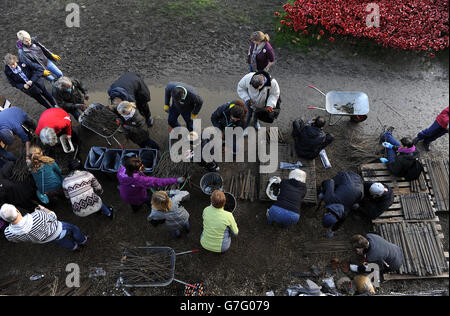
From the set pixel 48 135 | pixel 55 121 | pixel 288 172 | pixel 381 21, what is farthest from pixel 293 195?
pixel 381 21

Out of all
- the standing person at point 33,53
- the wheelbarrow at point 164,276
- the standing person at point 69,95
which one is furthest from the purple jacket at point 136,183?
the standing person at point 33,53

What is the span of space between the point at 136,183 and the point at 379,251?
15.0 feet

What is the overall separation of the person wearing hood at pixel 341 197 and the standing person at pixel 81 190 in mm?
4420

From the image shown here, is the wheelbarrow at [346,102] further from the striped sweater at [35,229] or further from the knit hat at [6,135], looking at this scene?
the knit hat at [6,135]

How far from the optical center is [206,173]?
6.02 m

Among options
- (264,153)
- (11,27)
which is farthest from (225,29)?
(11,27)

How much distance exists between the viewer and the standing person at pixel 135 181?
Result: 15.1ft

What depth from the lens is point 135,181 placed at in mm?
4785

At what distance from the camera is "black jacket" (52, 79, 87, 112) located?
5.77m

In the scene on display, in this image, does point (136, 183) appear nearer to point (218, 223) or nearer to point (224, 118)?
point (218, 223)

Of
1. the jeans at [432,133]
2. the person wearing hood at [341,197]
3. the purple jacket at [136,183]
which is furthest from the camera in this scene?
the jeans at [432,133]

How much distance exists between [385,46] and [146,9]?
7919 millimetres

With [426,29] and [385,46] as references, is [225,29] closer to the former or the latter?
[385,46]

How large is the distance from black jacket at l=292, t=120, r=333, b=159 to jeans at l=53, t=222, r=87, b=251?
500cm
